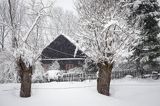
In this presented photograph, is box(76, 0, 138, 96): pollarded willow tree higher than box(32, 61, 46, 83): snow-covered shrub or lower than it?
higher

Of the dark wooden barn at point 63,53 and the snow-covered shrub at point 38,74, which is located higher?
the dark wooden barn at point 63,53

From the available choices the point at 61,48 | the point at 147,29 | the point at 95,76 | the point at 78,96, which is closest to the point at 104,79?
the point at 78,96

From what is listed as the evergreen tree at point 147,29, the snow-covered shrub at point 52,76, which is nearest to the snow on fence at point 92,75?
the snow-covered shrub at point 52,76

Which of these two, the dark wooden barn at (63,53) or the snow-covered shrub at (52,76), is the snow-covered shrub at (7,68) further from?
the dark wooden barn at (63,53)

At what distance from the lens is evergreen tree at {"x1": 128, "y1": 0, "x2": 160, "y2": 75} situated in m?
19.3

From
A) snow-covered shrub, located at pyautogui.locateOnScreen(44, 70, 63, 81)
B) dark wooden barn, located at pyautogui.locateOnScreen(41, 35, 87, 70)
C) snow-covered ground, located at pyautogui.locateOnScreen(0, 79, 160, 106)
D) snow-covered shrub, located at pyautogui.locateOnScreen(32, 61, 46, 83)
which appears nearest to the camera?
snow-covered ground, located at pyautogui.locateOnScreen(0, 79, 160, 106)

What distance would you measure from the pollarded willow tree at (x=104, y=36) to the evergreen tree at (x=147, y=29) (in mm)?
5515

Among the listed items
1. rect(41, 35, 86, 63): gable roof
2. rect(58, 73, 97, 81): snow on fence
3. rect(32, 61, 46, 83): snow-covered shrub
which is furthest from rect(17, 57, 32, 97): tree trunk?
rect(41, 35, 86, 63): gable roof

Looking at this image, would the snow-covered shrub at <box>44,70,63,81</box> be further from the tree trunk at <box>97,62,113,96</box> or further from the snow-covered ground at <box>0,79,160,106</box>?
the tree trunk at <box>97,62,113,96</box>

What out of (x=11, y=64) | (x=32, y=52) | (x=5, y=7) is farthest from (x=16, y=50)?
(x=5, y=7)

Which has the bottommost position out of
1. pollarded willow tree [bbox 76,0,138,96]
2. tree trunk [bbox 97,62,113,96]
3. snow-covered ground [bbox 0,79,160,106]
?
snow-covered ground [bbox 0,79,160,106]

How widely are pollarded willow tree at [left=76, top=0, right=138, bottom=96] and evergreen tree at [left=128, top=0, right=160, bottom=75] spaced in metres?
5.51

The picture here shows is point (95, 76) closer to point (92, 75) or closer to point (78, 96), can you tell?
point (92, 75)

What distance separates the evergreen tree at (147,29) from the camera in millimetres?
19281
